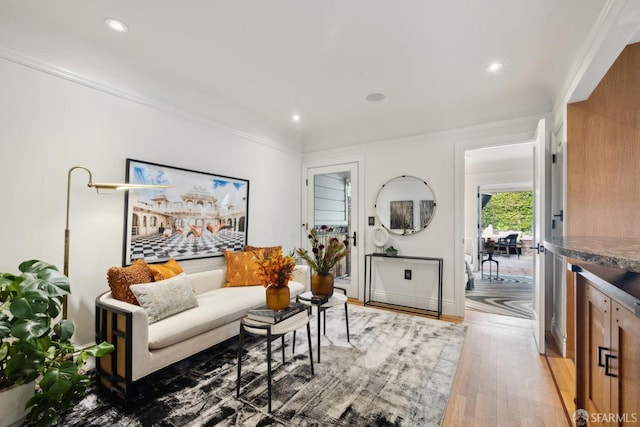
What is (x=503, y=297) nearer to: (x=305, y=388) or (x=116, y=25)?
(x=305, y=388)

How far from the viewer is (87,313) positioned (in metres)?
2.54

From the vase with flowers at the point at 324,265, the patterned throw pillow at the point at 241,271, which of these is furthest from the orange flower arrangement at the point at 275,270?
→ the patterned throw pillow at the point at 241,271

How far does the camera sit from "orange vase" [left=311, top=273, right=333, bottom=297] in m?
2.69

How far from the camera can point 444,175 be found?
3893mm

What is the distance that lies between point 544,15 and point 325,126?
285 cm

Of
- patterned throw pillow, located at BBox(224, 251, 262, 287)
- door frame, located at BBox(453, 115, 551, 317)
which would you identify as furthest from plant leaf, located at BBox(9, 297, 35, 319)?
door frame, located at BBox(453, 115, 551, 317)

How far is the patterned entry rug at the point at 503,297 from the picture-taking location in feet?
13.0

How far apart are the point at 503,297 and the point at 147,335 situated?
489cm

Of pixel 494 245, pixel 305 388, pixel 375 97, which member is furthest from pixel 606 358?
pixel 494 245

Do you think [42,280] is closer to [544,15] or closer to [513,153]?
[544,15]

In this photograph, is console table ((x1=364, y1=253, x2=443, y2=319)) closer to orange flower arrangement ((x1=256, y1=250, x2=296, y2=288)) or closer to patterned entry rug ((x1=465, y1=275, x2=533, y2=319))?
patterned entry rug ((x1=465, y1=275, x2=533, y2=319))

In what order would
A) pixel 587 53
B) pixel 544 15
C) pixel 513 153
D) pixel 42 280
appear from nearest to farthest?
pixel 42 280 → pixel 544 15 → pixel 587 53 → pixel 513 153

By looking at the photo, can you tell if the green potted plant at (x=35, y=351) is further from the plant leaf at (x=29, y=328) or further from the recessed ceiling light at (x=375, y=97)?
the recessed ceiling light at (x=375, y=97)

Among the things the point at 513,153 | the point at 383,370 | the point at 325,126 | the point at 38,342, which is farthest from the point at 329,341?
the point at 513,153
